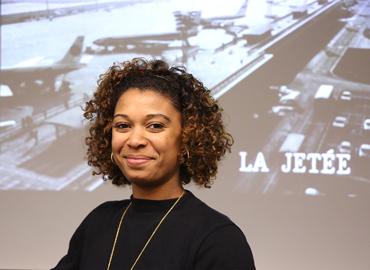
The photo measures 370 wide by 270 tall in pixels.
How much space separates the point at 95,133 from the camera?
4.10 ft

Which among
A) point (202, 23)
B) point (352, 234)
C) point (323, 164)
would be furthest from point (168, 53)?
point (352, 234)

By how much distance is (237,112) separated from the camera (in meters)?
2.71

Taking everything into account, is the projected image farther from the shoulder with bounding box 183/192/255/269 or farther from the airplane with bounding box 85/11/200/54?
the shoulder with bounding box 183/192/255/269

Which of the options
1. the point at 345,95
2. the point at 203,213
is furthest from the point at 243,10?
the point at 203,213

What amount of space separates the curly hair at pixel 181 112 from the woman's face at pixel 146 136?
2 cm

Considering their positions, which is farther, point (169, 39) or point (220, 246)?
point (169, 39)

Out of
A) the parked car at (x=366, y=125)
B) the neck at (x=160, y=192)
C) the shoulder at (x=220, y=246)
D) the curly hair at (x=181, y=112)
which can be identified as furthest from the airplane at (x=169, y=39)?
the shoulder at (x=220, y=246)

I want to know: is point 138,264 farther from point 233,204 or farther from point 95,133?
point 233,204

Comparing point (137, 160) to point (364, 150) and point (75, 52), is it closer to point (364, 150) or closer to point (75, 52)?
point (364, 150)

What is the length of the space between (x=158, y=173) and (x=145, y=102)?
0.43 feet

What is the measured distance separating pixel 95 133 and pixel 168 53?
1.57 m

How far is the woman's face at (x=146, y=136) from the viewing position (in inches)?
41.7

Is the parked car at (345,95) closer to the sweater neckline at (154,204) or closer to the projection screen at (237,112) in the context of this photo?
the projection screen at (237,112)

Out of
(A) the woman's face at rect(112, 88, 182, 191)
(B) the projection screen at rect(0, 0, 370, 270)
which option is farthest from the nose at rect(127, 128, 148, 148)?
(B) the projection screen at rect(0, 0, 370, 270)
